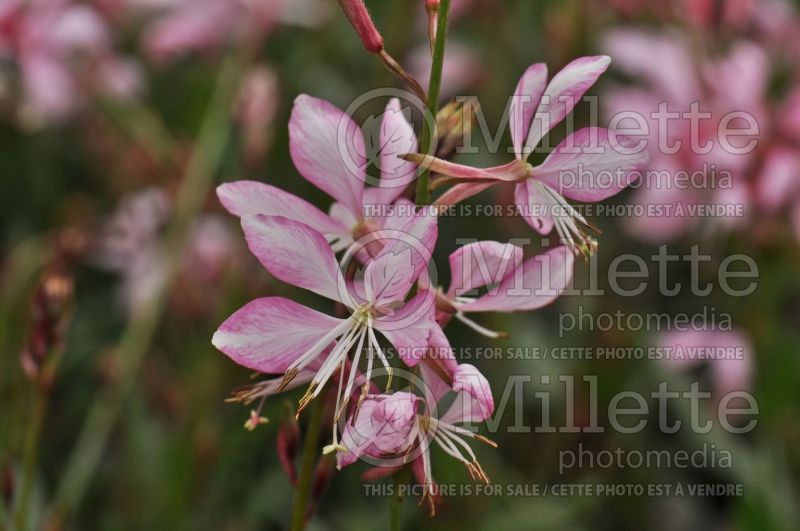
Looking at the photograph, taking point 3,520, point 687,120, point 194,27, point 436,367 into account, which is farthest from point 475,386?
point 194,27

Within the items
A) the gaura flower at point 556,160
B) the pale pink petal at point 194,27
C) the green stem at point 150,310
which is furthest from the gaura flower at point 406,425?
the pale pink petal at point 194,27

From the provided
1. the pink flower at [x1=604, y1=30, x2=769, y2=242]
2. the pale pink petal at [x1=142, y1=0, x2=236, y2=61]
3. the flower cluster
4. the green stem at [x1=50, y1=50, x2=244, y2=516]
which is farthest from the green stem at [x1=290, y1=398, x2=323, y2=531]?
the pale pink petal at [x1=142, y1=0, x2=236, y2=61]

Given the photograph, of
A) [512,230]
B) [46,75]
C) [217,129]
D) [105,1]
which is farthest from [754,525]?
[105,1]

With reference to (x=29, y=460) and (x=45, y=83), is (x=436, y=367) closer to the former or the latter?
(x=29, y=460)

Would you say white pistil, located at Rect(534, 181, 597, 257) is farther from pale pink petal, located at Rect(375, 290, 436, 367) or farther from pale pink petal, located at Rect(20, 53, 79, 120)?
pale pink petal, located at Rect(20, 53, 79, 120)

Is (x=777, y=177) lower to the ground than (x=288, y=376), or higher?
higher

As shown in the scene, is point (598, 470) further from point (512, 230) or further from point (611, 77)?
point (611, 77)
